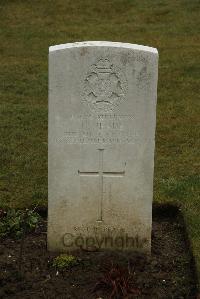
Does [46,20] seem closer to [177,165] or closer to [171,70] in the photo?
[171,70]

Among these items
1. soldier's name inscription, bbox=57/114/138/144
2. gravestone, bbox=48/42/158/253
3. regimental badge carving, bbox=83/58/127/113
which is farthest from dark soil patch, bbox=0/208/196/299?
regimental badge carving, bbox=83/58/127/113

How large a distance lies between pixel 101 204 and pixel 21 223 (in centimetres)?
88

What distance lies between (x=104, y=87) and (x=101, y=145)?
48 cm

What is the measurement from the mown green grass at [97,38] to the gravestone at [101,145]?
704 mm

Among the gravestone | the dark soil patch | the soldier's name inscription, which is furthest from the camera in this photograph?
the soldier's name inscription

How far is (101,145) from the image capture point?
5707 millimetres

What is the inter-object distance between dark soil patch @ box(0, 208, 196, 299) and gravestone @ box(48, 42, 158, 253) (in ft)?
0.61

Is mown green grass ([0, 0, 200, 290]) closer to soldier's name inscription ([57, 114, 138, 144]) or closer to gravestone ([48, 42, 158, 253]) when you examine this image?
gravestone ([48, 42, 158, 253])

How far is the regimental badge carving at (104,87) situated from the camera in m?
5.54

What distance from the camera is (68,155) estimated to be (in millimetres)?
5723

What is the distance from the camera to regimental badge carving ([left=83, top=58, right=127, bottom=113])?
18.2ft

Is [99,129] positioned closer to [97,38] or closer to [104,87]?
[104,87]

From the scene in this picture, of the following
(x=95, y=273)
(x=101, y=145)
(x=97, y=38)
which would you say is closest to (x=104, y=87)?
(x=101, y=145)

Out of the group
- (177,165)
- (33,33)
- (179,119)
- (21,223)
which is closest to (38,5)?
(33,33)
